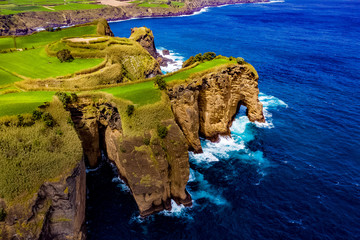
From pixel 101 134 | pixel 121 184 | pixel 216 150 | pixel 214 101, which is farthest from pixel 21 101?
pixel 216 150

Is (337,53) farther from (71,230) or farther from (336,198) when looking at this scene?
(71,230)

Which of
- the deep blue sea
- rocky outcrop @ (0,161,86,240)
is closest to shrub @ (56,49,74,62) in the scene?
the deep blue sea

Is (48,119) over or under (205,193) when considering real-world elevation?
over

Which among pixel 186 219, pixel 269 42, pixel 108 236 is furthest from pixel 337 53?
pixel 108 236

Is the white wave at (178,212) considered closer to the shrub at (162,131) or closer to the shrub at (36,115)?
the shrub at (162,131)

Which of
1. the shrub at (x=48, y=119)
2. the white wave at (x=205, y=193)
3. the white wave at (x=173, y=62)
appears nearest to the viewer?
the shrub at (x=48, y=119)

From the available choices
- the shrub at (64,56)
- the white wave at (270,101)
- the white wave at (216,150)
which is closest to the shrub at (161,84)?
the white wave at (216,150)

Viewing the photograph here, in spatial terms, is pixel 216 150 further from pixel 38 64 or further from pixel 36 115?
pixel 38 64
